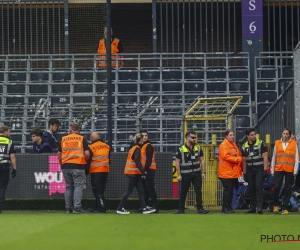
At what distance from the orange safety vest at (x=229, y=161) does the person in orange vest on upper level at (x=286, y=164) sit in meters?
0.79

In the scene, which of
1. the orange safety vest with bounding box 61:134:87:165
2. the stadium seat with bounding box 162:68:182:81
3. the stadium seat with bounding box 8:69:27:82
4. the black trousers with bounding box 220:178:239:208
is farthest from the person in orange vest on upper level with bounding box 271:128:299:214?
the stadium seat with bounding box 8:69:27:82

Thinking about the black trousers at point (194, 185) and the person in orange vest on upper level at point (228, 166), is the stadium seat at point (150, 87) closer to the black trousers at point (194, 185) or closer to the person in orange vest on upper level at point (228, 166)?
the person in orange vest on upper level at point (228, 166)

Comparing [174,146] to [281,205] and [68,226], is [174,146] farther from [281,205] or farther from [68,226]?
[68,226]

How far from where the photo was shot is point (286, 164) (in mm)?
19375

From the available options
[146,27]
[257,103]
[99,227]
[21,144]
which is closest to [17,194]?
[21,144]

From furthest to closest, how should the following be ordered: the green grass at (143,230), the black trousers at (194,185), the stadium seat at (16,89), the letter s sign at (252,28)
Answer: the letter s sign at (252,28), the stadium seat at (16,89), the black trousers at (194,185), the green grass at (143,230)

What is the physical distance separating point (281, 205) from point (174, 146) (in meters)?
5.84

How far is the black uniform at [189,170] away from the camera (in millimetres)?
19484

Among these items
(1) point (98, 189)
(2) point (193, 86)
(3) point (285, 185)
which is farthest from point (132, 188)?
(2) point (193, 86)

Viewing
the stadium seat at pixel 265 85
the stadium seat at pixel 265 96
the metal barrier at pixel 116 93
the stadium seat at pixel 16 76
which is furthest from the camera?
the stadium seat at pixel 16 76

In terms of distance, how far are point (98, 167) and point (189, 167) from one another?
6.25 ft

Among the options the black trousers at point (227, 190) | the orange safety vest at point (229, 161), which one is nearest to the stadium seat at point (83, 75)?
the orange safety vest at point (229, 161)

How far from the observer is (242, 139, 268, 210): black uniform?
1958cm

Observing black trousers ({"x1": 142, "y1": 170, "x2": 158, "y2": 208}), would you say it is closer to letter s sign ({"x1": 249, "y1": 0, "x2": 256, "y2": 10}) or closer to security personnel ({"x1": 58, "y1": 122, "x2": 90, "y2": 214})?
security personnel ({"x1": 58, "y1": 122, "x2": 90, "y2": 214})
